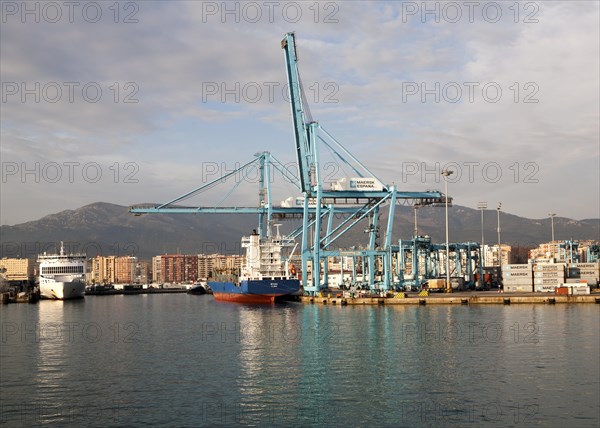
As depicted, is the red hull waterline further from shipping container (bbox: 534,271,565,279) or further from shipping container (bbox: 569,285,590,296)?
shipping container (bbox: 569,285,590,296)

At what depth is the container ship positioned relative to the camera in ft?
269

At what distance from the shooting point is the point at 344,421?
21.3 meters

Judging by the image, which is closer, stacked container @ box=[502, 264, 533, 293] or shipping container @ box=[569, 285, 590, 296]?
shipping container @ box=[569, 285, 590, 296]

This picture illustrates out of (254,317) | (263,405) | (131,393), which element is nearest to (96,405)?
(131,393)

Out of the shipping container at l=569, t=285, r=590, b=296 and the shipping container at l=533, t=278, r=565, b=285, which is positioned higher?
the shipping container at l=533, t=278, r=565, b=285

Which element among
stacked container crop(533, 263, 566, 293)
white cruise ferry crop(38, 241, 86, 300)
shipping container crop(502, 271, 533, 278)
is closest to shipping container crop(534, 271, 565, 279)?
stacked container crop(533, 263, 566, 293)

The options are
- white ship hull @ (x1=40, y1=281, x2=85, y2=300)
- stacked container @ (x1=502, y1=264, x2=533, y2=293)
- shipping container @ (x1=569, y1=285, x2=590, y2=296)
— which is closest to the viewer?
shipping container @ (x1=569, y1=285, x2=590, y2=296)

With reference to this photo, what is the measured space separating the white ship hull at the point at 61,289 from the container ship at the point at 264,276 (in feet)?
106

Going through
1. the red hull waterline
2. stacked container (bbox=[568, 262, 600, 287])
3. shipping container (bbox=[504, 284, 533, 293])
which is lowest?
the red hull waterline

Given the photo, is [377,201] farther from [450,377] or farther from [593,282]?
[450,377]

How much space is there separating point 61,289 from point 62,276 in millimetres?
3013

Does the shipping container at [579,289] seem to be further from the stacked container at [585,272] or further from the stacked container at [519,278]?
the stacked container at [585,272]

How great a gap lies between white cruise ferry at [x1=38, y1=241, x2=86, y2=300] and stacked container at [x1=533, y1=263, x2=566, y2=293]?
71.7 m

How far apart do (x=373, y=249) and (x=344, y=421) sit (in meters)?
62.7
